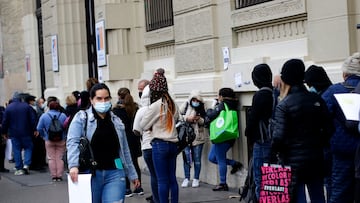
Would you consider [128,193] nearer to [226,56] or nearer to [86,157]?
[226,56]

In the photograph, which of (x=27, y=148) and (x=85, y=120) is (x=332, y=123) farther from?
(x=27, y=148)

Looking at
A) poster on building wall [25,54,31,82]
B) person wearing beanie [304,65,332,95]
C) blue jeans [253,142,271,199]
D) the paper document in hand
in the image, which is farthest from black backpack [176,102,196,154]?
poster on building wall [25,54,31,82]

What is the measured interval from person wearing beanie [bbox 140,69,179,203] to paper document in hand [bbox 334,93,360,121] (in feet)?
9.10

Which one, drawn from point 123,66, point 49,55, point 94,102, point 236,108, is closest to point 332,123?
point 94,102

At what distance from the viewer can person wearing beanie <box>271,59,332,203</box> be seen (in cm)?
686

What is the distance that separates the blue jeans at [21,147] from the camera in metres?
16.1

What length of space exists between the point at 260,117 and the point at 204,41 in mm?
4275

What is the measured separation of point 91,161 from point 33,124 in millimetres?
9285

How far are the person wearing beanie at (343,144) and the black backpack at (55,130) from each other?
8111mm

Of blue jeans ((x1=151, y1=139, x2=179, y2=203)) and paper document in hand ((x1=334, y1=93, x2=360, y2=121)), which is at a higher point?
paper document in hand ((x1=334, y1=93, x2=360, y2=121))

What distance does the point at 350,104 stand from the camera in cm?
684

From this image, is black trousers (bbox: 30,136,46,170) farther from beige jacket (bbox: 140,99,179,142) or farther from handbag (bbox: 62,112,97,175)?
handbag (bbox: 62,112,97,175)

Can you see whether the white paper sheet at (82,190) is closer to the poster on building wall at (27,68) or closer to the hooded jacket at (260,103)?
the hooded jacket at (260,103)

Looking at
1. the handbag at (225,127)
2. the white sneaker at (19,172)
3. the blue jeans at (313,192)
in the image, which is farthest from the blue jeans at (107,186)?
the white sneaker at (19,172)
